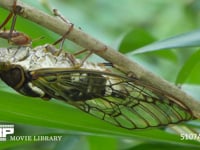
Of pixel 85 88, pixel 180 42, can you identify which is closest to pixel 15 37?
pixel 85 88

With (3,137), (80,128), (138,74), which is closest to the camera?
(138,74)

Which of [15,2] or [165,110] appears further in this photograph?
[165,110]

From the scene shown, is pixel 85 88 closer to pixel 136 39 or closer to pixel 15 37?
pixel 15 37

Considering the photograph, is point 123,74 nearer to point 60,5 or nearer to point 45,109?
point 45,109

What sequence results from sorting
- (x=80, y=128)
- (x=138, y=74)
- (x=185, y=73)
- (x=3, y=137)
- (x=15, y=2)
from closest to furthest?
(x=15, y=2) → (x=138, y=74) → (x=80, y=128) → (x=3, y=137) → (x=185, y=73)

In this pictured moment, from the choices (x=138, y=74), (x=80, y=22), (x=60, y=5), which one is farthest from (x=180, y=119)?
(x=60, y=5)

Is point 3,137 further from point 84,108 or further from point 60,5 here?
point 60,5

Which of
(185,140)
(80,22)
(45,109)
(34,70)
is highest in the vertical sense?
(80,22)

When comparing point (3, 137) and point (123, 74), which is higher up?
point (123, 74)
